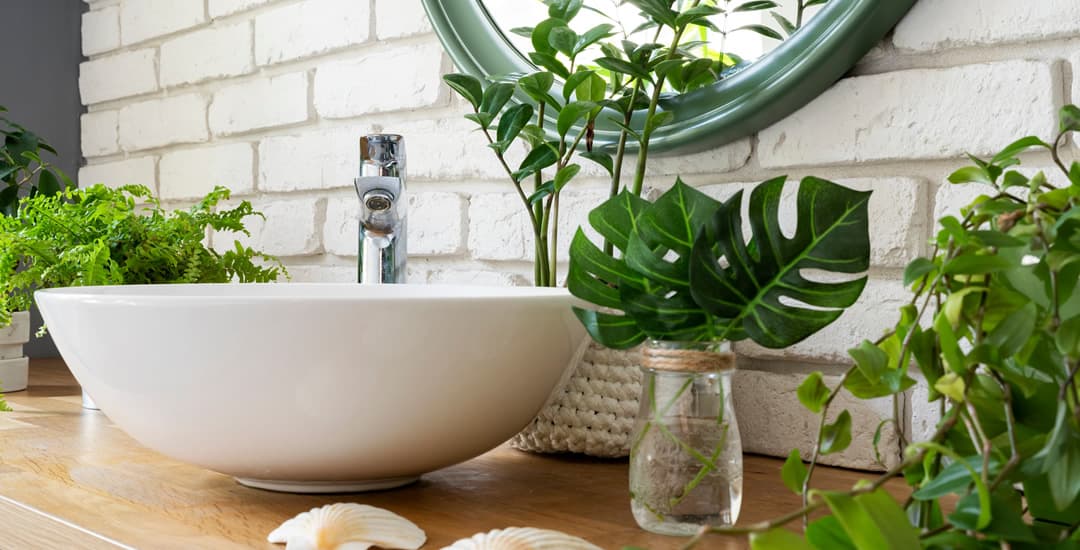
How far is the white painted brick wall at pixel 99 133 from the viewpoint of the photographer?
5.52 ft

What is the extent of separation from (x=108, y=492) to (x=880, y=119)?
0.63 m

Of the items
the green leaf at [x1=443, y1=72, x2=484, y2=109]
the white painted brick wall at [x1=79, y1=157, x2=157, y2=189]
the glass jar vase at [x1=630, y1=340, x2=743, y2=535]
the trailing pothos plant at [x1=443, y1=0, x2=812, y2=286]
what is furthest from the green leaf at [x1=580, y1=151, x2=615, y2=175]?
the white painted brick wall at [x1=79, y1=157, x2=157, y2=189]

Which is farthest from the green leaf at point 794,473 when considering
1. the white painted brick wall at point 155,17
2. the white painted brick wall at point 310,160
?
the white painted brick wall at point 155,17

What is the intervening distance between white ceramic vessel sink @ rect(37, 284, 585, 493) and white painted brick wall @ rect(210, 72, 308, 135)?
71cm

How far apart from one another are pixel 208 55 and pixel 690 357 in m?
1.14

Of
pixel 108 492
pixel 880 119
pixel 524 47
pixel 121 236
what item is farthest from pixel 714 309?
pixel 121 236

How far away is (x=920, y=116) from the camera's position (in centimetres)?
79

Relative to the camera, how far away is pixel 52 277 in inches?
41.6

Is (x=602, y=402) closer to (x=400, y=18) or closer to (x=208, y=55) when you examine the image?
(x=400, y=18)

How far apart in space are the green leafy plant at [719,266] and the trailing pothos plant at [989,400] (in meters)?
0.13

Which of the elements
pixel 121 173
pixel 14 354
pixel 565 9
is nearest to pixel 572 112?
pixel 565 9

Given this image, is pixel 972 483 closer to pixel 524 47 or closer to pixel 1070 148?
pixel 1070 148

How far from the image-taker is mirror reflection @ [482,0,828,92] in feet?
2.83

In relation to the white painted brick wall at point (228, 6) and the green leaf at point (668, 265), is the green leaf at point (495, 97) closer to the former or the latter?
the green leaf at point (668, 265)
